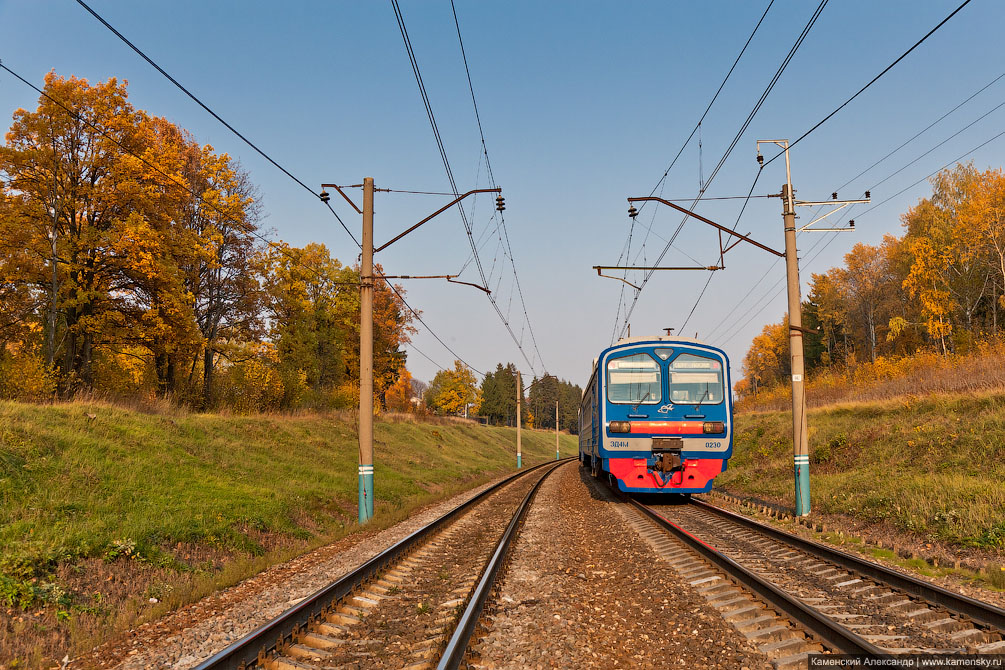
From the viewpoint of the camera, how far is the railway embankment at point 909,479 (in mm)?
8711

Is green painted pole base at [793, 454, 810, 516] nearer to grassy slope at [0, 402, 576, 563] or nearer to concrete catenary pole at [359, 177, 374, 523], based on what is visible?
concrete catenary pole at [359, 177, 374, 523]

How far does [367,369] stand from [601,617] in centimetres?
897

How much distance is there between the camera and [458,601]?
651 centimetres

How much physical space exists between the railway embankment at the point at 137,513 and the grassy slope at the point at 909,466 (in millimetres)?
9927

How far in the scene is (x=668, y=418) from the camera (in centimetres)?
1447

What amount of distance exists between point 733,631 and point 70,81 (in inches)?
899

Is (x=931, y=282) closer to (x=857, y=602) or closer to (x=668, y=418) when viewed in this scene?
(x=668, y=418)

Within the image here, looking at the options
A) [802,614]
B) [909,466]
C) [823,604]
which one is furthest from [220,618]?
[909,466]

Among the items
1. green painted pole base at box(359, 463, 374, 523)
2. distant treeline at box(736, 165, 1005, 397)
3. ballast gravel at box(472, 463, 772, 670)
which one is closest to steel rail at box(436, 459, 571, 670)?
ballast gravel at box(472, 463, 772, 670)

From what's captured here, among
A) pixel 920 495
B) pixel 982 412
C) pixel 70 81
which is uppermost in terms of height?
pixel 70 81

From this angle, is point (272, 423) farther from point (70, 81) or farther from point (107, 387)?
point (70, 81)

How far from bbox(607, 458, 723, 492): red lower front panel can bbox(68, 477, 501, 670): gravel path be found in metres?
6.83

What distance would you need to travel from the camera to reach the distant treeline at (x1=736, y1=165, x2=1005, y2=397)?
1430 inches

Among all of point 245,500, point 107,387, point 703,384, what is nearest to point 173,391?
point 107,387
